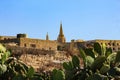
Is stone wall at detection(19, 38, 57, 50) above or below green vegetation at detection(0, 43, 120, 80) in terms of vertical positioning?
above

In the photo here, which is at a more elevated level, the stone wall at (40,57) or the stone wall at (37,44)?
the stone wall at (37,44)

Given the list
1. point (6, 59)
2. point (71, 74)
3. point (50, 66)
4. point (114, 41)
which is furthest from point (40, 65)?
point (114, 41)

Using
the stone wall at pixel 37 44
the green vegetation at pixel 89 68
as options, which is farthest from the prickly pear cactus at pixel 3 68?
the stone wall at pixel 37 44

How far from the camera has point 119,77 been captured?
13141 mm

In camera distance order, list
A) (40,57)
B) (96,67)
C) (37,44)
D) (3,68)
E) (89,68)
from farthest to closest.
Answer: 1. (37,44)
2. (40,57)
3. (3,68)
4. (89,68)
5. (96,67)

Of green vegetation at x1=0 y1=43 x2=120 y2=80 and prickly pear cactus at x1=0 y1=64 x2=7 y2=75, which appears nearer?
green vegetation at x1=0 y1=43 x2=120 y2=80

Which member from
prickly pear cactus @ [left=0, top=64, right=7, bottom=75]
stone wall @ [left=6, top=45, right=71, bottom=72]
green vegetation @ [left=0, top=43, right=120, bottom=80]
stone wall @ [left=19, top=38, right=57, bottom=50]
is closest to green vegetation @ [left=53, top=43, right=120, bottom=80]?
green vegetation @ [left=0, top=43, right=120, bottom=80]

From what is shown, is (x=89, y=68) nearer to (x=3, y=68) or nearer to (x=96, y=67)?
(x=96, y=67)

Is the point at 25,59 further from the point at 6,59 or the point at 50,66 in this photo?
the point at 6,59

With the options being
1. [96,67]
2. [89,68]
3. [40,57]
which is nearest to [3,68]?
[89,68]

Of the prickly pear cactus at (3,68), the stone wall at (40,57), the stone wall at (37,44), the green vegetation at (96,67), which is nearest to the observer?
the green vegetation at (96,67)

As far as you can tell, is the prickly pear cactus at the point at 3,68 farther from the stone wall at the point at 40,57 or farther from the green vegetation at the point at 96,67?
the stone wall at the point at 40,57

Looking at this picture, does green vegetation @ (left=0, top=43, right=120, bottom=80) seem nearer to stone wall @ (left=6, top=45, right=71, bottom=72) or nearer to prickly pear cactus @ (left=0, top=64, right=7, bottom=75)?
prickly pear cactus @ (left=0, top=64, right=7, bottom=75)

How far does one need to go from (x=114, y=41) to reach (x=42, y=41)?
17.7 meters
